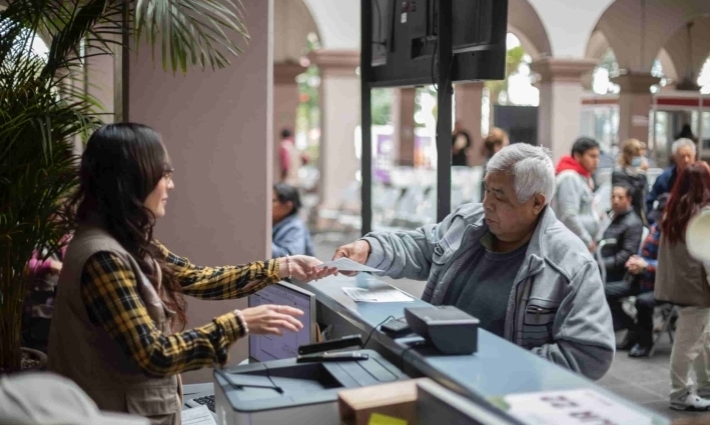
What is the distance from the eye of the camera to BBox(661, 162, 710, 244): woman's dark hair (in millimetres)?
6047

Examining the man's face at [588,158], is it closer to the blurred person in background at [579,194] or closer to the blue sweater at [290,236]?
the blurred person in background at [579,194]

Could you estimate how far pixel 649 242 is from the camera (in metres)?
7.27

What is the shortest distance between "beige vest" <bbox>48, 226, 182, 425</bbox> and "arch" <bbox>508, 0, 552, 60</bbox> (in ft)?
38.6

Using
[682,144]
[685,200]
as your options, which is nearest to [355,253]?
[685,200]

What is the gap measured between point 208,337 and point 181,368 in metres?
0.10

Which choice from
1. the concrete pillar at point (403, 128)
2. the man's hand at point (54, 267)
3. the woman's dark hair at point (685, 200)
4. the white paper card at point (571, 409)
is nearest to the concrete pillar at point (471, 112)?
the concrete pillar at point (403, 128)

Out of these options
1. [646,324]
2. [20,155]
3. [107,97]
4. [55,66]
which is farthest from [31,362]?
[646,324]

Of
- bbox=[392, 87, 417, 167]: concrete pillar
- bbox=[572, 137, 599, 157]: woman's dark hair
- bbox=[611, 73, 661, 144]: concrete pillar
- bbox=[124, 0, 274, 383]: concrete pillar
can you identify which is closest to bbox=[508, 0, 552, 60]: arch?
bbox=[611, 73, 661, 144]: concrete pillar

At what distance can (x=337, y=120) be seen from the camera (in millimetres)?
14812

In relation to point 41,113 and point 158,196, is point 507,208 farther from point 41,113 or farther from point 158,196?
point 41,113

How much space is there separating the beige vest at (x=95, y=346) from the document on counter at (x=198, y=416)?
573 mm

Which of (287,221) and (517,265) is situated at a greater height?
(517,265)

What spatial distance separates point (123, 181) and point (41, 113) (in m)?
1.74

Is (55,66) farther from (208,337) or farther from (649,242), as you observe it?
(649,242)
